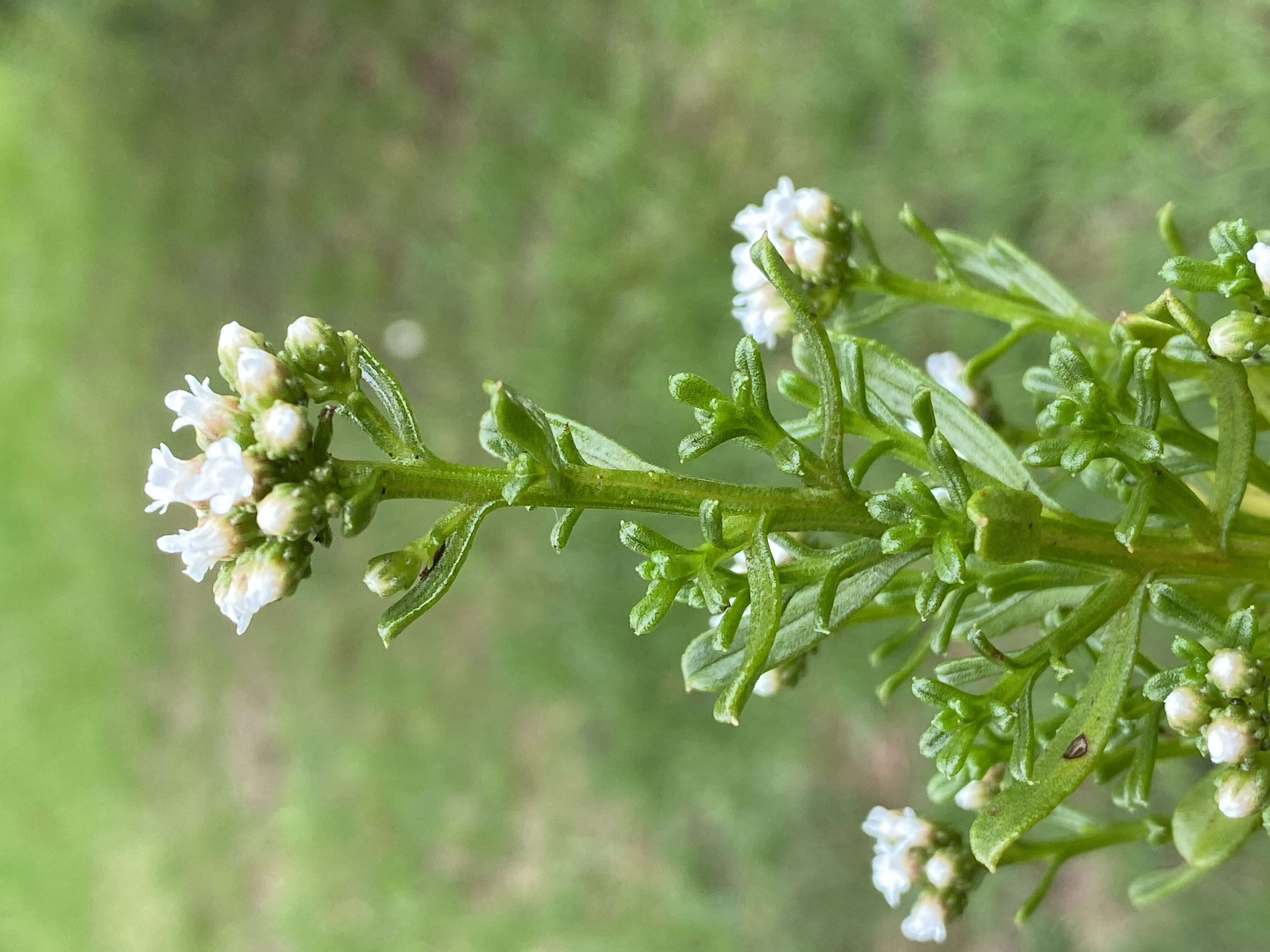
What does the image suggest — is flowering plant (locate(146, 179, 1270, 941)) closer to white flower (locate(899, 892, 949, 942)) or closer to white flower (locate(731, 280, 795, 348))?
white flower (locate(899, 892, 949, 942))

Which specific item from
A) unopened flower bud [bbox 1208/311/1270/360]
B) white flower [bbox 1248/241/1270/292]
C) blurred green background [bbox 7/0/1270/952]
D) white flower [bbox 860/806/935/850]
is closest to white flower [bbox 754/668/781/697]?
white flower [bbox 860/806/935/850]

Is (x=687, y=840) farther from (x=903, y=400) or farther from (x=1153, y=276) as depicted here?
(x=903, y=400)

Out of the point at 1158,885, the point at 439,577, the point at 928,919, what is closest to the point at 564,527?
the point at 439,577

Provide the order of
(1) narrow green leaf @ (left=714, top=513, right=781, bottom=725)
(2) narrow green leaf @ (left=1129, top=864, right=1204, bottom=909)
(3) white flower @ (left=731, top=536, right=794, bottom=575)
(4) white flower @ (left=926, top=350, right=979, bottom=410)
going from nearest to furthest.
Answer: (1) narrow green leaf @ (left=714, top=513, right=781, bottom=725) < (3) white flower @ (left=731, top=536, right=794, bottom=575) < (2) narrow green leaf @ (left=1129, top=864, right=1204, bottom=909) < (4) white flower @ (left=926, top=350, right=979, bottom=410)

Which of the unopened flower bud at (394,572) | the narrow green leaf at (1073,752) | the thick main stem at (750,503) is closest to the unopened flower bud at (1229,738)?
the narrow green leaf at (1073,752)

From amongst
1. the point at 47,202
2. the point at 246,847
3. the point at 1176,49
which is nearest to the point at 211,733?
the point at 246,847

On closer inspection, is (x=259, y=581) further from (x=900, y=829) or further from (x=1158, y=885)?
(x=1158, y=885)
